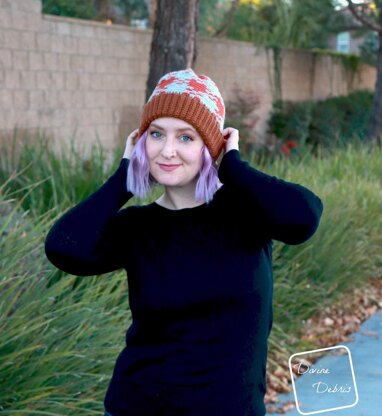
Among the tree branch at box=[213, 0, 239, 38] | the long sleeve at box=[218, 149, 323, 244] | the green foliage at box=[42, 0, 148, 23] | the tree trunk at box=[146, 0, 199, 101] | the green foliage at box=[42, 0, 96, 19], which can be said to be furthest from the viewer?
the tree branch at box=[213, 0, 239, 38]

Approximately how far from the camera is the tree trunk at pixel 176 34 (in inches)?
392

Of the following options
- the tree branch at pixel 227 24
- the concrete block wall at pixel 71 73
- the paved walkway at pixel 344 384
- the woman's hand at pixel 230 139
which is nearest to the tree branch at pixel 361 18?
the tree branch at pixel 227 24

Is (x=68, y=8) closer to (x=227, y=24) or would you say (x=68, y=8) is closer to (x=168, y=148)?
(x=227, y=24)

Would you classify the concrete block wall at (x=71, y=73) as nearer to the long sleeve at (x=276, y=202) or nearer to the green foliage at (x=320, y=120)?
the green foliage at (x=320, y=120)

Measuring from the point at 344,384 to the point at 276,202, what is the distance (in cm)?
318

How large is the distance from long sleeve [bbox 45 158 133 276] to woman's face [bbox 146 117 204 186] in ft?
0.45

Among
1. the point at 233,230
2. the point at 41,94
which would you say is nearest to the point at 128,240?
the point at 233,230

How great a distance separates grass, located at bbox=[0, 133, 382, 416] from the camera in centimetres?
396

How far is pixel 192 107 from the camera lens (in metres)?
2.87

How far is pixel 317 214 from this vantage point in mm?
2865

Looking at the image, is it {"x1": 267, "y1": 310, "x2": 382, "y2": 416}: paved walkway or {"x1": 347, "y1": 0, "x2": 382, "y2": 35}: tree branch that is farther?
Answer: {"x1": 347, "y1": 0, "x2": 382, "y2": 35}: tree branch

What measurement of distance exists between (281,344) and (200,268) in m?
3.61

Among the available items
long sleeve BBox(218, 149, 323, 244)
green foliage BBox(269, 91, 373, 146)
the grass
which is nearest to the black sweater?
long sleeve BBox(218, 149, 323, 244)

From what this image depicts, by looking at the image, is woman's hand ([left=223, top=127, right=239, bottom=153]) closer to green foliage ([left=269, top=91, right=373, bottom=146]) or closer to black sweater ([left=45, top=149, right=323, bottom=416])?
black sweater ([left=45, top=149, right=323, bottom=416])
